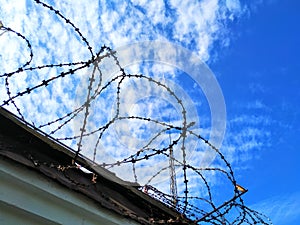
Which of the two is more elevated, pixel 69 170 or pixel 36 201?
pixel 69 170

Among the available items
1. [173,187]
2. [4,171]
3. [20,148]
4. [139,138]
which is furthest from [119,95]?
[173,187]

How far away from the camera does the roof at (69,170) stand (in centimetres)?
318

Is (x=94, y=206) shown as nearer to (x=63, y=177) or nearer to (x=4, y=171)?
(x=63, y=177)

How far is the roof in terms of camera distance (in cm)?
318

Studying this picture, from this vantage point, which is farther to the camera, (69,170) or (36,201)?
(69,170)

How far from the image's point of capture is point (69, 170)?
3.93 meters

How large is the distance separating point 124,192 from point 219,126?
1677 millimetres

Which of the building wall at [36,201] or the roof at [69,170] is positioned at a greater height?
the roof at [69,170]

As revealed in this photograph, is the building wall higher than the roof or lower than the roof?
lower

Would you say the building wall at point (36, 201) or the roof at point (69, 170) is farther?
the roof at point (69, 170)

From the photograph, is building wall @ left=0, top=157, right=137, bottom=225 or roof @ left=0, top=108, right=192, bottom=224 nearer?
building wall @ left=0, top=157, right=137, bottom=225

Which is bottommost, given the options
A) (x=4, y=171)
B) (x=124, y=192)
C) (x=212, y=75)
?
(x=4, y=171)

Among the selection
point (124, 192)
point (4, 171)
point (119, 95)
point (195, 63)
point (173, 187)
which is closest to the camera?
point (4, 171)

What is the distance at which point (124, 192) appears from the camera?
4.75 metres
